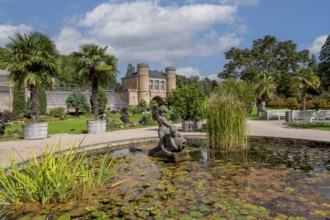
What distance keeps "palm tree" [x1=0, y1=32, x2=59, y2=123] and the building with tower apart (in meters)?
34.6

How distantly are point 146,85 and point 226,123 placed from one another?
41503 mm

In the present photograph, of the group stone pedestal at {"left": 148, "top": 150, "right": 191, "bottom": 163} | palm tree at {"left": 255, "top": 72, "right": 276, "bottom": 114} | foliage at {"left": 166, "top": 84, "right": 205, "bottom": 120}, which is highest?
palm tree at {"left": 255, "top": 72, "right": 276, "bottom": 114}

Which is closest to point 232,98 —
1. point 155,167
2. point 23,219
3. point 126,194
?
point 155,167

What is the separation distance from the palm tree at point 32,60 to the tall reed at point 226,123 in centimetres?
648

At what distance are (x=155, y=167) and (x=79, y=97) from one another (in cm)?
2778

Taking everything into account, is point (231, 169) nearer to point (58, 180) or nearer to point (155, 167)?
point (155, 167)

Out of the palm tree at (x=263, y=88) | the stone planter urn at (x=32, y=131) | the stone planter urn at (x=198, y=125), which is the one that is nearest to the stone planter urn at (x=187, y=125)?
the stone planter urn at (x=198, y=125)

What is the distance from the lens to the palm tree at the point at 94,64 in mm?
11211

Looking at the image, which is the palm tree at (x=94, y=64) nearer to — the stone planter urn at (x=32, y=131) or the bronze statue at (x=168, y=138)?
the stone planter urn at (x=32, y=131)

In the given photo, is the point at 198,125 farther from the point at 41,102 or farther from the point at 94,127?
the point at 41,102

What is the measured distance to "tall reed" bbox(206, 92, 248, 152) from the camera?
20.1ft

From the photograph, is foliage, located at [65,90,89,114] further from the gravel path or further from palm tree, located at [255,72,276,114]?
the gravel path

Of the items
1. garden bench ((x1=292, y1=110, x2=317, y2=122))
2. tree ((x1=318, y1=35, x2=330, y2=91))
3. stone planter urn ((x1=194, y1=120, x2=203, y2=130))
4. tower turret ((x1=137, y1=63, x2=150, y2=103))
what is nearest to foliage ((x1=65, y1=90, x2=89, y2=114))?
tower turret ((x1=137, y1=63, x2=150, y2=103))

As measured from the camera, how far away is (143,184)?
4004 mm
